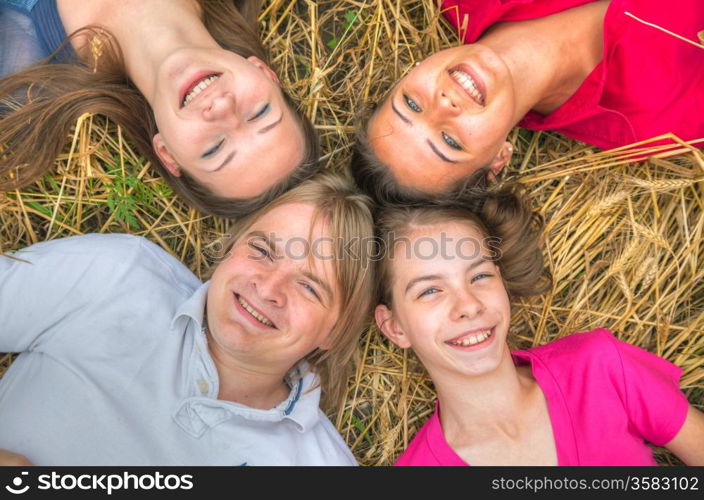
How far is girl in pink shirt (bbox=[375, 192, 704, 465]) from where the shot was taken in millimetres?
2609

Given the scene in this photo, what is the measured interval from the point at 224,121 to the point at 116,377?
1133 millimetres

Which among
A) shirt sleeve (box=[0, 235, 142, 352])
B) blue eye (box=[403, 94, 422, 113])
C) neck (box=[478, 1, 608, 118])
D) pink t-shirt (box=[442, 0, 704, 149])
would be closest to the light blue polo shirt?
shirt sleeve (box=[0, 235, 142, 352])

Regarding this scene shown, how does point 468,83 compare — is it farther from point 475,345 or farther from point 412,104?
point 475,345

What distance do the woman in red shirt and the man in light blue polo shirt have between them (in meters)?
0.51

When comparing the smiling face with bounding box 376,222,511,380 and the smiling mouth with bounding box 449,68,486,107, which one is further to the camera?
the smiling face with bounding box 376,222,511,380

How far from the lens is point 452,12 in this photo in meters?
3.19

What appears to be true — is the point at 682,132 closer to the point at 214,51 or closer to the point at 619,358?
the point at 619,358

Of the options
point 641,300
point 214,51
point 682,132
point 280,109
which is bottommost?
point 641,300

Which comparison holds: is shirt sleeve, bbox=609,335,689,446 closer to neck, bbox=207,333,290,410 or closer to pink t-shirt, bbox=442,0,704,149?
pink t-shirt, bbox=442,0,704,149

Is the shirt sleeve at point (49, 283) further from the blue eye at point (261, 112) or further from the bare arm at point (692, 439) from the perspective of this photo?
the bare arm at point (692, 439)

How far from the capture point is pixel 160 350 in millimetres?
2725

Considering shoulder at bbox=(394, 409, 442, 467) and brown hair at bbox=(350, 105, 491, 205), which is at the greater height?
brown hair at bbox=(350, 105, 491, 205)
